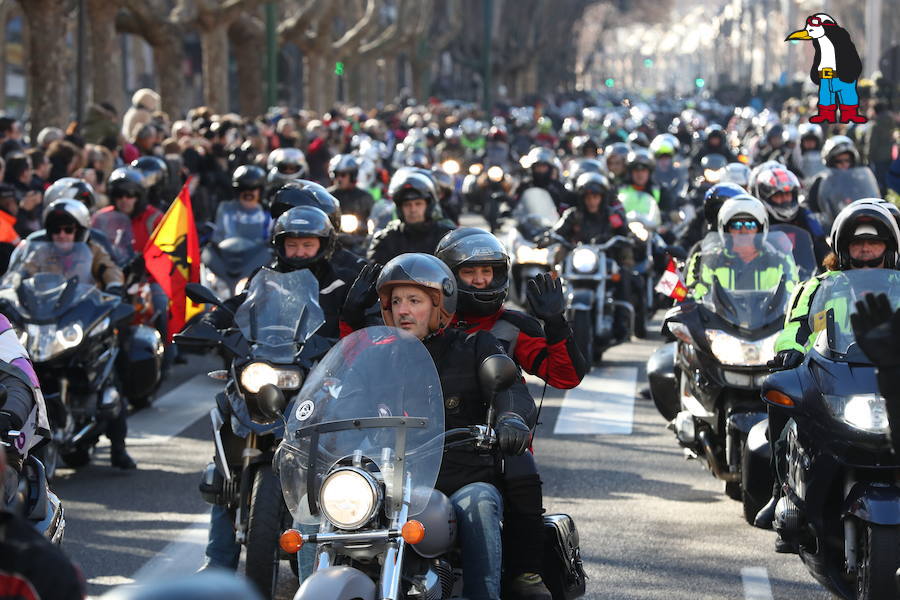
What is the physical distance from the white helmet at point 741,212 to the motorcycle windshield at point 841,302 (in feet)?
7.38

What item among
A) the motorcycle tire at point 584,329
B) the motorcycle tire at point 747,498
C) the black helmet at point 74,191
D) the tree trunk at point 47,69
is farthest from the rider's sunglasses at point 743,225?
the tree trunk at point 47,69

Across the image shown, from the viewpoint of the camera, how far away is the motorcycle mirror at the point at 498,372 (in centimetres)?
511

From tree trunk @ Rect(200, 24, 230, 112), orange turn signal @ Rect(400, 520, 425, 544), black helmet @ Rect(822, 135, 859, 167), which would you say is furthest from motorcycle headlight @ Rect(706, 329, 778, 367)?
tree trunk @ Rect(200, 24, 230, 112)

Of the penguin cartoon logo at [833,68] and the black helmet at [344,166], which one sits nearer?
the penguin cartoon logo at [833,68]

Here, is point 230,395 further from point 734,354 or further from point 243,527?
point 734,354

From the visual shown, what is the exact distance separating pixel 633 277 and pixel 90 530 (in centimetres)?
752

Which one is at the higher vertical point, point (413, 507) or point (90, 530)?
point (413, 507)

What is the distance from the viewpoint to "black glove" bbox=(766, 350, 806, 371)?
22.9 feet

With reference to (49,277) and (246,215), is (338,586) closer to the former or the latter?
(49,277)

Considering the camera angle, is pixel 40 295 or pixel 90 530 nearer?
pixel 90 530

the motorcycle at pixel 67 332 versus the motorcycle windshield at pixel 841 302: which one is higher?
the motorcycle windshield at pixel 841 302

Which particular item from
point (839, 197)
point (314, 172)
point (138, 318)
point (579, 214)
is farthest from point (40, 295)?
point (314, 172)

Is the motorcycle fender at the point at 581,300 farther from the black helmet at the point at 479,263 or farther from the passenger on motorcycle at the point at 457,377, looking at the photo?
the passenger on motorcycle at the point at 457,377

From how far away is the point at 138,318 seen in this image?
1183 centimetres
